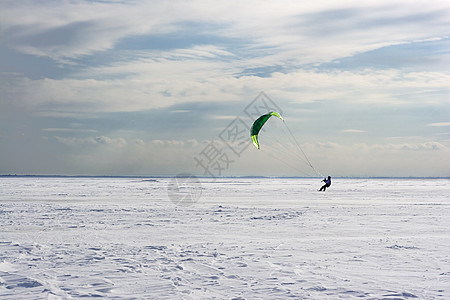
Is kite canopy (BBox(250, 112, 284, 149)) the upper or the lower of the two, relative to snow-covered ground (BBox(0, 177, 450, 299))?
upper

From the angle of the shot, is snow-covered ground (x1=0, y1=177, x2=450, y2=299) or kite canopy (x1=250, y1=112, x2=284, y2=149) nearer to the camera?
snow-covered ground (x1=0, y1=177, x2=450, y2=299)

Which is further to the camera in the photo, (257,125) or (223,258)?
(257,125)

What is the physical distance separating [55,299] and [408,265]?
7496 mm

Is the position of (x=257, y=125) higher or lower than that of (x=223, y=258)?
higher

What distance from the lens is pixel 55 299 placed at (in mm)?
7133

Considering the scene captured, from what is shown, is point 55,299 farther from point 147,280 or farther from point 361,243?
point 361,243

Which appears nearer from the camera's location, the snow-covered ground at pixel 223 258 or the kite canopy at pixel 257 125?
the snow-covered ground at pixel 223 258

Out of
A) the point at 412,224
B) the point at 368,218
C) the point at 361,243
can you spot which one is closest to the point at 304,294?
the point at 361,243

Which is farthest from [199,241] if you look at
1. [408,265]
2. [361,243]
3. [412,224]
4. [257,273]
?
[412,224]

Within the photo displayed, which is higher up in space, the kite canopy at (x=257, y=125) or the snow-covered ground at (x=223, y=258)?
the kite canopy at (x=257, y=125)

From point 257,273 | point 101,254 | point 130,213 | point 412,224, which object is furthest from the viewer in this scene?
point 130,213

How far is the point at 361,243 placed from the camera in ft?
40.5

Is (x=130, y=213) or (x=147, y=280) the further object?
(x=130, y=213)

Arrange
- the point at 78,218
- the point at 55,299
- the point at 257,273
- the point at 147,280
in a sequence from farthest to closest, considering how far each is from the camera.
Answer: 1. the point at 78,218
2. the point at 257,273
3. the point at 147,280
4. the point at 55,299
